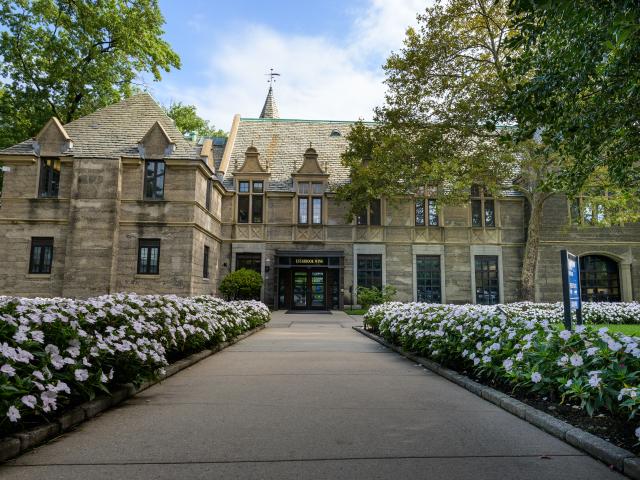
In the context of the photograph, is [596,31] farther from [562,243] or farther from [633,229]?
[633,229]

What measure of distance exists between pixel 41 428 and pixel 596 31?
7.80 m

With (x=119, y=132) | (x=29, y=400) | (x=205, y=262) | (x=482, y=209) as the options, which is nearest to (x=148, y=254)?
(x=205, y=262)

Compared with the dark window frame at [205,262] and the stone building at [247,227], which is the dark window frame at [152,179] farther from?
the dark window frame at [205,262]

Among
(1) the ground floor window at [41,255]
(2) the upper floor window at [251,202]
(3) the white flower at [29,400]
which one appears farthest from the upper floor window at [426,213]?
(3) the white flower at [29,400]

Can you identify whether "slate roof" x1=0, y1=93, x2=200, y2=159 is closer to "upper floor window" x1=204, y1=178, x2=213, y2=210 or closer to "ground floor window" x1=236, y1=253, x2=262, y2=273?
"upper floor window" x1=204, y1=178, x2=213, y2=210

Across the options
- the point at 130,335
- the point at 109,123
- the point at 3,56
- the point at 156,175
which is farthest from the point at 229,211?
the point at 130,335

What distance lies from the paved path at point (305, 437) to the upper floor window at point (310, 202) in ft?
69.7

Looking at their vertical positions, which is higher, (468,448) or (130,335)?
(130,335)

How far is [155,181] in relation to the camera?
76.2 feet

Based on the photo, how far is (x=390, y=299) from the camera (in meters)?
26.7

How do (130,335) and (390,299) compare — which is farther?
(390,299)

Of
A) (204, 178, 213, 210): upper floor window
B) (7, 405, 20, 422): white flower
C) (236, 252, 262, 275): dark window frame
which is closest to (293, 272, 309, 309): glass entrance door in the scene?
(236, 252, 262, 275): dark window frame

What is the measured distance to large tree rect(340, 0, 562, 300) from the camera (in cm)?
1969

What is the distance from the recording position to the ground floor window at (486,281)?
28625 millimetres
